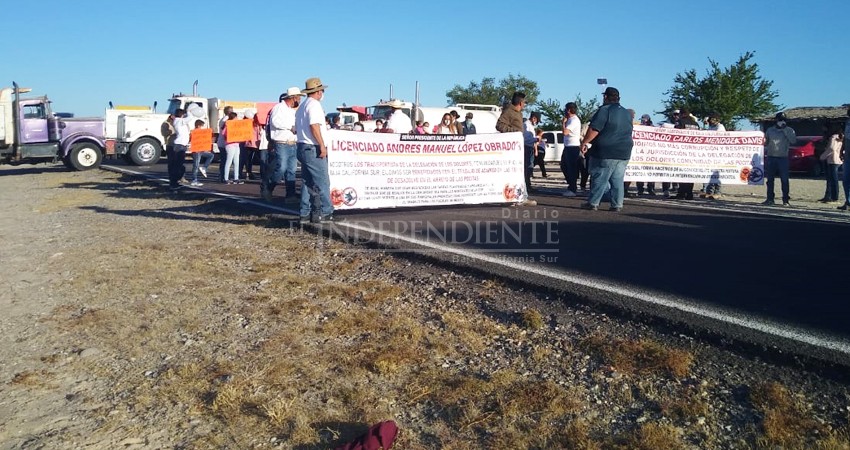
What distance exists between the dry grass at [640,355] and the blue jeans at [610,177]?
554cm

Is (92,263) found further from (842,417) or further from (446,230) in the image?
(842,417)

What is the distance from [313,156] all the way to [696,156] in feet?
24.9

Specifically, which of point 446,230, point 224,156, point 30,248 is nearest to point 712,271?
point 446,230

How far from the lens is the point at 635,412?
9.39 feet

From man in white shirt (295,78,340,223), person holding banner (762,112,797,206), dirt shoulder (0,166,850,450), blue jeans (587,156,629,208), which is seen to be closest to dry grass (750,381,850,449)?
dirt shoulder (0,166,850,450)

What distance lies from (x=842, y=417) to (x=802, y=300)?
1.73 meters

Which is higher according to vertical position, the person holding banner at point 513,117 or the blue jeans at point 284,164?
the person holding banner at point 513,117

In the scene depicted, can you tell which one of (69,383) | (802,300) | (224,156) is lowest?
(69,383)

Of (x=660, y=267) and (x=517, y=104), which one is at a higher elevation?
(x=517, y=104)

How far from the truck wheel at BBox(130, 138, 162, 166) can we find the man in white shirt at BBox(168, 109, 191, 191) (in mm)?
12113

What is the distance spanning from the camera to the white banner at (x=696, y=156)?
11172 mm

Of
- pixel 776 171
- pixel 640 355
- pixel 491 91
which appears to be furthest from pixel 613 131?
pixel 491 91

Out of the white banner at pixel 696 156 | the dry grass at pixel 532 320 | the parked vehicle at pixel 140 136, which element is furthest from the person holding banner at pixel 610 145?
the parked vehicle at pixel 140 136

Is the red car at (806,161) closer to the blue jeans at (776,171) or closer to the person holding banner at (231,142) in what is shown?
the blue jeans at (776,171)
